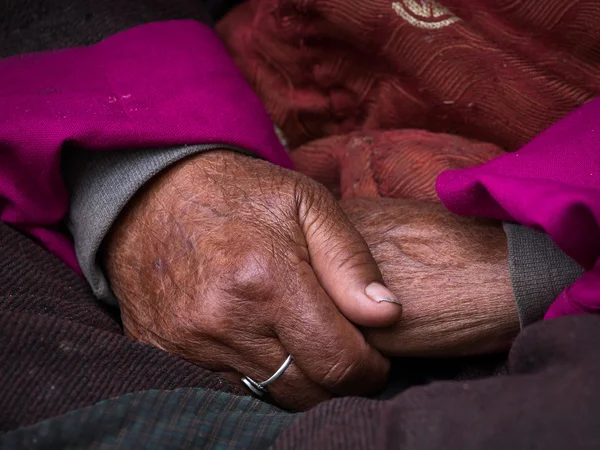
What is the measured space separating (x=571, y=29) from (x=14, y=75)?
3.07 feet

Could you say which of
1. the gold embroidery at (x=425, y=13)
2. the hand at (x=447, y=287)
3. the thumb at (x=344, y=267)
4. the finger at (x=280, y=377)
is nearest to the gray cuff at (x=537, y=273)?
the hand at (x=447, y=287)

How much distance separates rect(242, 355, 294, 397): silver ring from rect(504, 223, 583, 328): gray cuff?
33 cm

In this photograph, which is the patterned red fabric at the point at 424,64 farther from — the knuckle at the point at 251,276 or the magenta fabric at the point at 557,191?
the knuckle at the point at 251,276

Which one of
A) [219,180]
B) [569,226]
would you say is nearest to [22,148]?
[219,180]

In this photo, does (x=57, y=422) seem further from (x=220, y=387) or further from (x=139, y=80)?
(x=139, y=80)

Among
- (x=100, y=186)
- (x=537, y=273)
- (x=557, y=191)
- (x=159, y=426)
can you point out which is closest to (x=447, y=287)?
(x=537, y=273)

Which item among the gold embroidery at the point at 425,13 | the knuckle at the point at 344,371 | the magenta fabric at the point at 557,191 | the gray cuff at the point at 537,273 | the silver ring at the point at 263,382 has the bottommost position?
the silver ring at the point at 263,382

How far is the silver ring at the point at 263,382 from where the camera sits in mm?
875

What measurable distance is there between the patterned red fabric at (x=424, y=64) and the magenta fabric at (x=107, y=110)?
0.16 m

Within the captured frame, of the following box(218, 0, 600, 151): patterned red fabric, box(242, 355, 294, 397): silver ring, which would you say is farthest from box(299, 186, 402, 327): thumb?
box(218, 0, 600, 151): patterned red fabric

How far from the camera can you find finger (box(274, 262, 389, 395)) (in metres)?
0.83

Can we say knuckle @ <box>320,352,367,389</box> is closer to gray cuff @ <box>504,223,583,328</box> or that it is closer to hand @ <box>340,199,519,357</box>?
hand @ <box>340,199,519,357</box>

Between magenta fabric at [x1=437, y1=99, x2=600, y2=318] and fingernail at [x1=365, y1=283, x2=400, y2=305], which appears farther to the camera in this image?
fingernail at [x1=365, y1=283, x2=400, y2=305]

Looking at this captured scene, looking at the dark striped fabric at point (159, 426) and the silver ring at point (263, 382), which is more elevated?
the dark striped fabric at point (159, 426)
